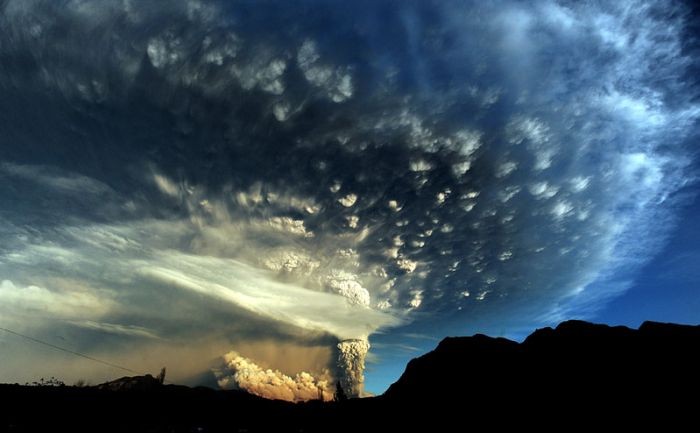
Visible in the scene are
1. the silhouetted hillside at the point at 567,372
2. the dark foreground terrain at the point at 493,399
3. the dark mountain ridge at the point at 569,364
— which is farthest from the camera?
the dark mountain ridge at the point at 569,364

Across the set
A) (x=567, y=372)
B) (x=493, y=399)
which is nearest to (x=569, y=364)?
(x=567, y=372)

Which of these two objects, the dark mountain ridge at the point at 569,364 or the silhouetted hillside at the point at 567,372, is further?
the dark mountain ridge at the point at 569,364

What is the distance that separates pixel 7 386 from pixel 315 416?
36502 mm

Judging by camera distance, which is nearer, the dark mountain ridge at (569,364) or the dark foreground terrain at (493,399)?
the dark foreground terrain at (493,399)

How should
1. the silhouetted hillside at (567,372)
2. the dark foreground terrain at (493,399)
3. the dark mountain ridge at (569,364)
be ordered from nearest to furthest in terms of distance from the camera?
1. the dark foreground terrain at (493,399)
2. the silhouetted hillside at (567,372)
3. the dark mountain ridge at (569,364)

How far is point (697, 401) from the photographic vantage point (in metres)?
30.2

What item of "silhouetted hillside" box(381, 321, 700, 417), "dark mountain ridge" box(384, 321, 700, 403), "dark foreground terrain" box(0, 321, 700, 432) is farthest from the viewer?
"dark mountain ridge" box(384, 321, 700, 403)

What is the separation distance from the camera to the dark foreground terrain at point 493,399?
93.7ft

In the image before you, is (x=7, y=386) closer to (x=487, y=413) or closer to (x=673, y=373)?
(x=487, y=413)

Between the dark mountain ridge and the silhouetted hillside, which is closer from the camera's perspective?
the silhouetted hillside

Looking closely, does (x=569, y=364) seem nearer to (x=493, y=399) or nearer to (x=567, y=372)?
(x=567, y=372)

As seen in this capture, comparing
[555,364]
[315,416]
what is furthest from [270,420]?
[555,364]

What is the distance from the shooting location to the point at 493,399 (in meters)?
41.2

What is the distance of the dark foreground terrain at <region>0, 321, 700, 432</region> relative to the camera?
28562mm
